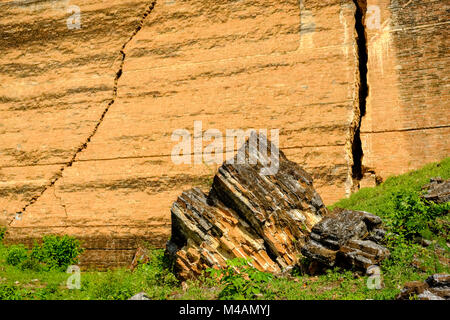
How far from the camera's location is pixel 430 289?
4934mm

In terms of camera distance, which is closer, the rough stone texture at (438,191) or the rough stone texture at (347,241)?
the rough stone texture at (347,241)

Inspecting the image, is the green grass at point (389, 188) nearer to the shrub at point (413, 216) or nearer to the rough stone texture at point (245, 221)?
the shrub at point (413, 216)

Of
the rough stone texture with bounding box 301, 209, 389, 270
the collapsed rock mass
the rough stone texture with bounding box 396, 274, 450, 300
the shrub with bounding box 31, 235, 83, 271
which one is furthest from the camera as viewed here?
the shrub with bounding box 31, 235, 83, 271

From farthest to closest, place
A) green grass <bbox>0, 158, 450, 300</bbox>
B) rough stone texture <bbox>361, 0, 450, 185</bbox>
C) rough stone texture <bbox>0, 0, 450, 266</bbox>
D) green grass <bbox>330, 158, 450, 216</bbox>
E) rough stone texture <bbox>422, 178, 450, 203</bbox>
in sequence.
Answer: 1. rough stone texture <bbox>0, 0, 450, 266</bbox>
2. rough stone texture <bbox>361, 0, 450, 185</bbox>
3. green grass <bbox>330, 158, 450, 216</bbox>
4. rough stone texture <bbox>422, 178, 450, 203</bbox>
5. green grass <bbox>0, 158, 450, 300</bbox>

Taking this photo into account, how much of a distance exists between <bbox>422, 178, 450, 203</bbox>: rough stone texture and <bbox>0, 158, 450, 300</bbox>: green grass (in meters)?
0.16

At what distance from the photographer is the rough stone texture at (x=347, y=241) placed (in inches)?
236

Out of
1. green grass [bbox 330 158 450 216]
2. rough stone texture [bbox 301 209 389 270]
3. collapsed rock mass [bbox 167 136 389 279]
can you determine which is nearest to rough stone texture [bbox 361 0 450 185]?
green grass [bbox 330 158 450 216]

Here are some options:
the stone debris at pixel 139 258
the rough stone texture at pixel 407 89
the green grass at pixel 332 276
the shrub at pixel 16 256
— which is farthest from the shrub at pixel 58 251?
the rough stone texture at pixel 407 89

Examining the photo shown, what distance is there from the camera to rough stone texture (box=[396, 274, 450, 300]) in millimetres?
4766

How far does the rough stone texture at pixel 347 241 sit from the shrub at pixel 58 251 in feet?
16.8

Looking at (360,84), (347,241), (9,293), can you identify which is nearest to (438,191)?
(347,241)

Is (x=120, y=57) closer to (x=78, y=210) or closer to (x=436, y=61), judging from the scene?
(x=78, y=210)

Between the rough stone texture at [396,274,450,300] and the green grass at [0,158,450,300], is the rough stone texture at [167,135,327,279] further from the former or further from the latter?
the rough stone texture at [396,274,450,300]

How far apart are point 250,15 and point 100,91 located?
3.62 metres
